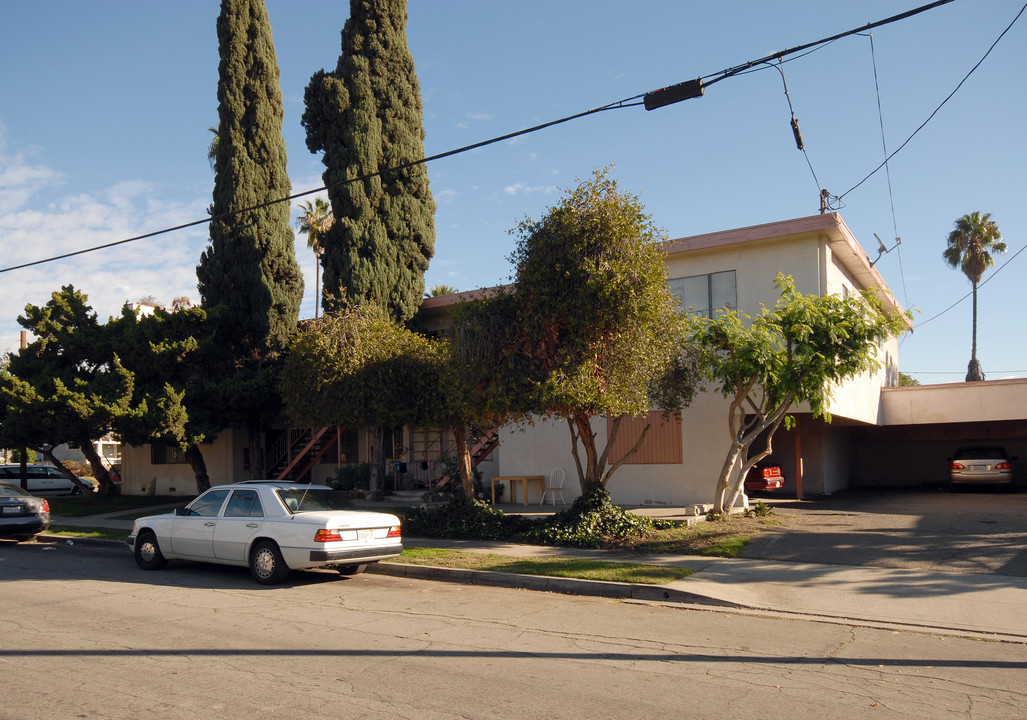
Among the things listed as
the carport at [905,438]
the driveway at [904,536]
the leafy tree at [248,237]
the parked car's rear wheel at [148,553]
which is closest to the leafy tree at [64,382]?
the leafy tree at [248,237]

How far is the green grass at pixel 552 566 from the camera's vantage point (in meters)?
11.1

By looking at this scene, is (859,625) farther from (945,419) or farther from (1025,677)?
(945,419)

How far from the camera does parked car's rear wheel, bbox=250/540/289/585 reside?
1110 centimetres

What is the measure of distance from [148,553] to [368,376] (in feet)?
16.2

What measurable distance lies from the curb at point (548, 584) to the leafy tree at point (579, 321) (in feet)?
9.22

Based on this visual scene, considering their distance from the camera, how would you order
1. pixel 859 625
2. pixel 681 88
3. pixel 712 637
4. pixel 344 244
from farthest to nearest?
pixel 344 244, pixel 681 88, pixel 859 625, pixel 712 637

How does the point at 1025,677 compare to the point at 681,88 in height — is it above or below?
below


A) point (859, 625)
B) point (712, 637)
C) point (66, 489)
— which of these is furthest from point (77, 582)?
point (66, 489)

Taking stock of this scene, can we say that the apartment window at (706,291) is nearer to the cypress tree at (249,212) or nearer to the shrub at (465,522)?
the shrub at (465,522)

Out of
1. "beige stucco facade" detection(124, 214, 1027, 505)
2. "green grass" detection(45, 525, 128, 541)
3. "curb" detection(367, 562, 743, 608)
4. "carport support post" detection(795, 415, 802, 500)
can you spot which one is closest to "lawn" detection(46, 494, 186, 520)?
"beige stucco facade" detection(124, 214, 1027, 505)

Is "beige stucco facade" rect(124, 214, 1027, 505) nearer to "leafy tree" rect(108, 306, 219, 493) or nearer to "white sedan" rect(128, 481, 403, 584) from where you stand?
"leafy tree" rect(108, 306, 219, 493)

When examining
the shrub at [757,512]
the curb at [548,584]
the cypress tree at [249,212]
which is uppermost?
the cypress tree at [249,212]

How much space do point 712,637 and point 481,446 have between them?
1491 centimetres

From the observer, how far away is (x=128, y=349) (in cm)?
2306
